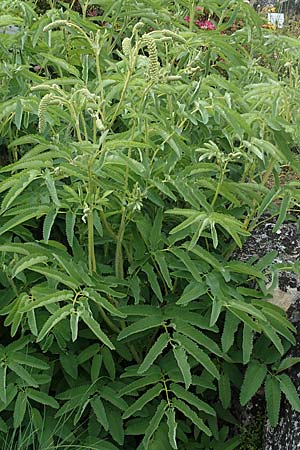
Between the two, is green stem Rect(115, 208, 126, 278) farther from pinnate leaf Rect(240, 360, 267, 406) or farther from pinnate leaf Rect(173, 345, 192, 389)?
pinnate leaf Rect(240, 360, 267, 406)

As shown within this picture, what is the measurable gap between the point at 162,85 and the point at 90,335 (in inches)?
33.9

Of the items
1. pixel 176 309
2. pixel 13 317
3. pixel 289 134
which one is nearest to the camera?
pixel 13 317

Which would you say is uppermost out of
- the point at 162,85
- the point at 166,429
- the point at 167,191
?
the point at 162,85

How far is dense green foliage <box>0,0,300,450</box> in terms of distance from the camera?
239cm

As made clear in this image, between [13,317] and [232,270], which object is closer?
[13,317]

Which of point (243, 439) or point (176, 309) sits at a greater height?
point (176, 309)

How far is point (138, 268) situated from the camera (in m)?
2.64

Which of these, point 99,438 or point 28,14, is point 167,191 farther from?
point 28,14

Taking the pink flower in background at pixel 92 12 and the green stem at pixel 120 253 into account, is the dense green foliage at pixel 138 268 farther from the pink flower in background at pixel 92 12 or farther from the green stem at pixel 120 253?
the pink flower in background at pixel 92 12

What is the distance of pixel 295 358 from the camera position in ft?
8.82

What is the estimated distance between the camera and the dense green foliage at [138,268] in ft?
7.85

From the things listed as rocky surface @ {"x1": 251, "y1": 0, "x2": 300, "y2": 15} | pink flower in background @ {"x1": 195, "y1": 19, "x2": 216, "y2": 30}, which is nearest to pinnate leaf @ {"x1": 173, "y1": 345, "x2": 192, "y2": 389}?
pink flower in background @ {"x1": 195, "y1": 19, "x2": 216, "y2": 30}

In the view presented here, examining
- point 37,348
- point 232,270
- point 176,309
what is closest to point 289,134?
point 232,270

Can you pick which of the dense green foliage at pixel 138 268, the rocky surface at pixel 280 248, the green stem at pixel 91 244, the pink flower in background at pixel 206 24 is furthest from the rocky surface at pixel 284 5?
the green stem at pixel 91 244
